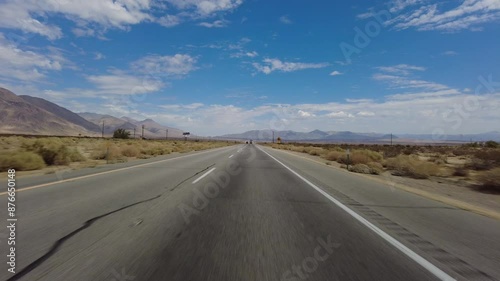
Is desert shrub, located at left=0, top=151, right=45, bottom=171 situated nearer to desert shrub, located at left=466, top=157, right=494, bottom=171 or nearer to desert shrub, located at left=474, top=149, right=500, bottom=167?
desert shrub, located at left=466, top=157, right=494, bottom=171

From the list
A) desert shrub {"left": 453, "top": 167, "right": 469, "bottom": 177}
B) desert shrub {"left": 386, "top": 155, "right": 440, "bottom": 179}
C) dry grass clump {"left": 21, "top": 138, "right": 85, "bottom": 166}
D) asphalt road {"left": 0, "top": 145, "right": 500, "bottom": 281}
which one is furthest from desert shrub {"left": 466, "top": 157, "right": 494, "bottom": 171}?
dry grass clump {"left": 21, "top": 138, "right": 85, "bottom": 166}

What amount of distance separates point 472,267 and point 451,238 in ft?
5.26

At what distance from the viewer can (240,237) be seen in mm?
5770

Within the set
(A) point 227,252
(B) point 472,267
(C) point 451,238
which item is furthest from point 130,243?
(C) point 451,238

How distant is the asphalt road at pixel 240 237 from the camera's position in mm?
4289

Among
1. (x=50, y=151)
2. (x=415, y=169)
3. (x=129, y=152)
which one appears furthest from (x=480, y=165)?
(x=129, y=152)

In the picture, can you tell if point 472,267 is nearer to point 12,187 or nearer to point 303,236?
point 303,236

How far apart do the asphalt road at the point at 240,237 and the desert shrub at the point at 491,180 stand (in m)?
6.03

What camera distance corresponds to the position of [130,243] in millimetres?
5266

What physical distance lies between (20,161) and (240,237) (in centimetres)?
1573

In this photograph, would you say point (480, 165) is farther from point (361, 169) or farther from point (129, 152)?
point (129, 152)

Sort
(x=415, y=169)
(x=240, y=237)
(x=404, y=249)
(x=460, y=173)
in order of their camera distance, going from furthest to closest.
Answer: (x=460, y=173), (x=415, y=169), (x=240, y=237), (x=404, y=249)

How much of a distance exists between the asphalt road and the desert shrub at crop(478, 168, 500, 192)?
6028 millimetres

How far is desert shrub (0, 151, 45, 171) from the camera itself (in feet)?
55.3
